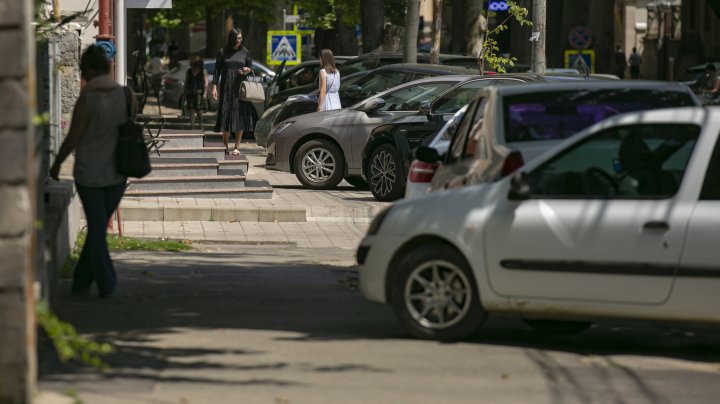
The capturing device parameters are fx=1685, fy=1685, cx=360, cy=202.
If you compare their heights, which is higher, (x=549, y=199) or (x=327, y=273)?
(x=549, y=199)

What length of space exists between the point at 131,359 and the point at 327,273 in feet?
15.0

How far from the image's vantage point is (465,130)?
487 inches

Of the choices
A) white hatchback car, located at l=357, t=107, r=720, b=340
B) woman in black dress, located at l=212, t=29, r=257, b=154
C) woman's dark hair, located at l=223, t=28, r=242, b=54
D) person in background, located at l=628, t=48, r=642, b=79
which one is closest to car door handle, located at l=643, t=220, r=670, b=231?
white hatchback car, located at l=357, t=107, r=720, b=340

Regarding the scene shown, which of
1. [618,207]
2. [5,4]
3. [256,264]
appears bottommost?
[256,264]

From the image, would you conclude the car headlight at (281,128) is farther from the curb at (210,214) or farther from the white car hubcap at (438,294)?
the white car hubcap at (438,294)

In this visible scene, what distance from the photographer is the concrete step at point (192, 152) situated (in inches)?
797

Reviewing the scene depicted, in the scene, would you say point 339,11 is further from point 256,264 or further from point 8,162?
point 8,162

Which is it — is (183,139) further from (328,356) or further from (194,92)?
(194,92)

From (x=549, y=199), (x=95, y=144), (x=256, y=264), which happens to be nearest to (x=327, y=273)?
(x=256, y=264)

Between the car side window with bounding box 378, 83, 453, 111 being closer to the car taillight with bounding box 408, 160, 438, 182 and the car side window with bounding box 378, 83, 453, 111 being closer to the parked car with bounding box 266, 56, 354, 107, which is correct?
the car taillight with bounding box 408, 160, 438, 182

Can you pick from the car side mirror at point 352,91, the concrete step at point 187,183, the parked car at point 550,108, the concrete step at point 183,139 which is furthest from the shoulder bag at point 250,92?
the parked car at point 550,108

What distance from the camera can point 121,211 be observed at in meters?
17.4

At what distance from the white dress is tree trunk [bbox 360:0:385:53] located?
14914 mm

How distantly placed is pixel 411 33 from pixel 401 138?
10840mm
